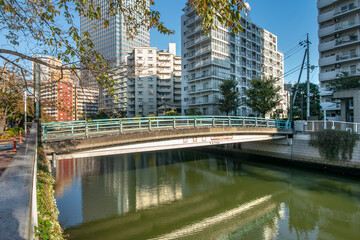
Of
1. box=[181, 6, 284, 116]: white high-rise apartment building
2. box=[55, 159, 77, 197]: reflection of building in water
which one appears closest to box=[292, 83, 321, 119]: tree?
box=[181, 6, 284, 116]: white high-rise apartment building

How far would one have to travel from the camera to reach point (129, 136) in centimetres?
1159

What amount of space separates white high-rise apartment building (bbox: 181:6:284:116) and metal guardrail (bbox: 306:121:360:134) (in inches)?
655

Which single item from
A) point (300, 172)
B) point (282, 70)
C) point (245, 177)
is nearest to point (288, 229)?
point (245, 177)

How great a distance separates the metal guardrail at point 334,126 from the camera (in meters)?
16.6

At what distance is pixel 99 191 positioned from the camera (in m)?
13.3

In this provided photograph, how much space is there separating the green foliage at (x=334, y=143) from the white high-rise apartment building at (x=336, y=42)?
59.6 ft

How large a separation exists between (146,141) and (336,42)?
35.8 meters

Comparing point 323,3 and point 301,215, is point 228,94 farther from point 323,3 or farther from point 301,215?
point 301,215

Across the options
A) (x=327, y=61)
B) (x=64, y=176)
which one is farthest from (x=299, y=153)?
(x=327, y=61)

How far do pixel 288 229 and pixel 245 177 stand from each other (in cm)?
746

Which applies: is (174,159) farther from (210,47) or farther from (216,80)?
(210,47)

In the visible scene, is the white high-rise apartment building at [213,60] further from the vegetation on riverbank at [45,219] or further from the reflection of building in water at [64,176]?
the vegetation on riverbank at [45,219]

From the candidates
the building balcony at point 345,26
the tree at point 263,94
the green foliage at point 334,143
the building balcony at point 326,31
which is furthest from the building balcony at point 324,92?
the green foliage at point 334,143

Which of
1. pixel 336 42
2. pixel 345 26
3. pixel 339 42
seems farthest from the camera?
pixel 336 42
